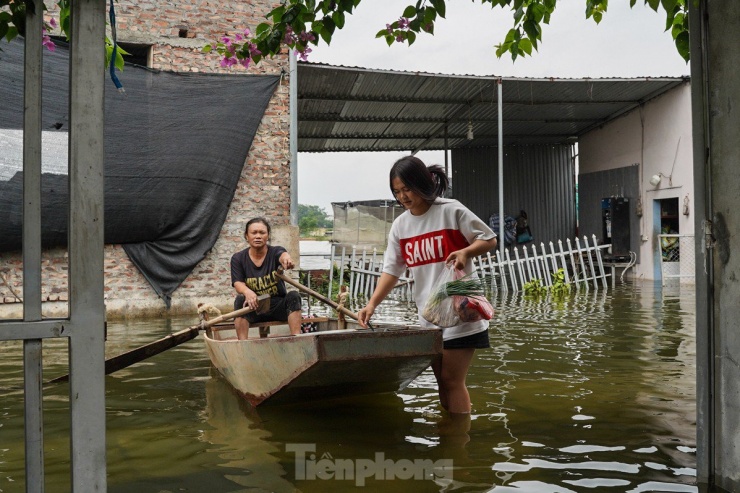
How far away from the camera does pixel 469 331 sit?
438 centimetres

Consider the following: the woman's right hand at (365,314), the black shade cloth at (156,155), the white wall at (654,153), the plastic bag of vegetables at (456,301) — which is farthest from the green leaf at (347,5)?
the white wall at (654,153)

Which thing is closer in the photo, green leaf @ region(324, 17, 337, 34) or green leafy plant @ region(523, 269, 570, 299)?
green leaf @ region(324, 17, 337, 34)

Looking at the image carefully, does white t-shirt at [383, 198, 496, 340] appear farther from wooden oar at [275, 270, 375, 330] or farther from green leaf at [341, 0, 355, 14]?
green leaf at [341, 0, 355, 14]

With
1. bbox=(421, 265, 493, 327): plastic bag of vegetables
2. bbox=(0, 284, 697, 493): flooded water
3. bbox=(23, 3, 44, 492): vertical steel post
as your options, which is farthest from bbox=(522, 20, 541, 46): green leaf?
bbox=(23, 3, 44, 492): vertical steel post

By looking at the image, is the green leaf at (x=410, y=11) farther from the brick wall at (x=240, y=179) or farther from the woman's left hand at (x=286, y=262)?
the brick wall at (x=240, y=179)

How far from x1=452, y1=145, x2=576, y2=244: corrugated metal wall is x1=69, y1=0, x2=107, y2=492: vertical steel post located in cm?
2267

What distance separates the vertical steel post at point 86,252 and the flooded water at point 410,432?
131cm

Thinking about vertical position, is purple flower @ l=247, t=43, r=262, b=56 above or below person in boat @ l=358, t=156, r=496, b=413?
above

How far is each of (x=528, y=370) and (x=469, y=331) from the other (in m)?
2.93

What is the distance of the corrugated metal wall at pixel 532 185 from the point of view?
2483 cm

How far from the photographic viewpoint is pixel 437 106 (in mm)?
18328

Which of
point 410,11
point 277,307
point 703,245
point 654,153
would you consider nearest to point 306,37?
point 410,11

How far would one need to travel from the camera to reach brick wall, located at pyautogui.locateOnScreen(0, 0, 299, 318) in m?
11.9

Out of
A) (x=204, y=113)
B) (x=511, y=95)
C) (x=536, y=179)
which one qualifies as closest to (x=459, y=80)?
(x=511, y=95)
